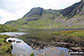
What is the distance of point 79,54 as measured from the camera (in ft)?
116

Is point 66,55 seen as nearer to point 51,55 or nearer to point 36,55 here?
point 51,55

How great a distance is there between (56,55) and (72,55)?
18.3 feet

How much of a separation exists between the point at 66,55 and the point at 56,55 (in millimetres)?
3525

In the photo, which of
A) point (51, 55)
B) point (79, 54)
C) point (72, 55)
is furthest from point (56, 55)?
point (79, 54)

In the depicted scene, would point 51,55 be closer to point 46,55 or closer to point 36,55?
point 46,55

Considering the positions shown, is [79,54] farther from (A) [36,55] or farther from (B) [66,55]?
(A) [36,55]

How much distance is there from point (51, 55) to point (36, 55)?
5.10 meters

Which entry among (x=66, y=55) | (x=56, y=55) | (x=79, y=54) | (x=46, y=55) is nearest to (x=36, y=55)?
(x=46, y=55)

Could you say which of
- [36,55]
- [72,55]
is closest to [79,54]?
[72,55]

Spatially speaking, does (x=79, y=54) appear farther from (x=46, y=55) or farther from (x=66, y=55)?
(x=46, y=55)

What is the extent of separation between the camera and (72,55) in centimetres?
3456

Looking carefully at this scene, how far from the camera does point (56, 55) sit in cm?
3394

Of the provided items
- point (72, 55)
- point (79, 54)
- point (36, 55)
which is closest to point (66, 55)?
point (72, 55)

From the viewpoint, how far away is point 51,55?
1357 inches
